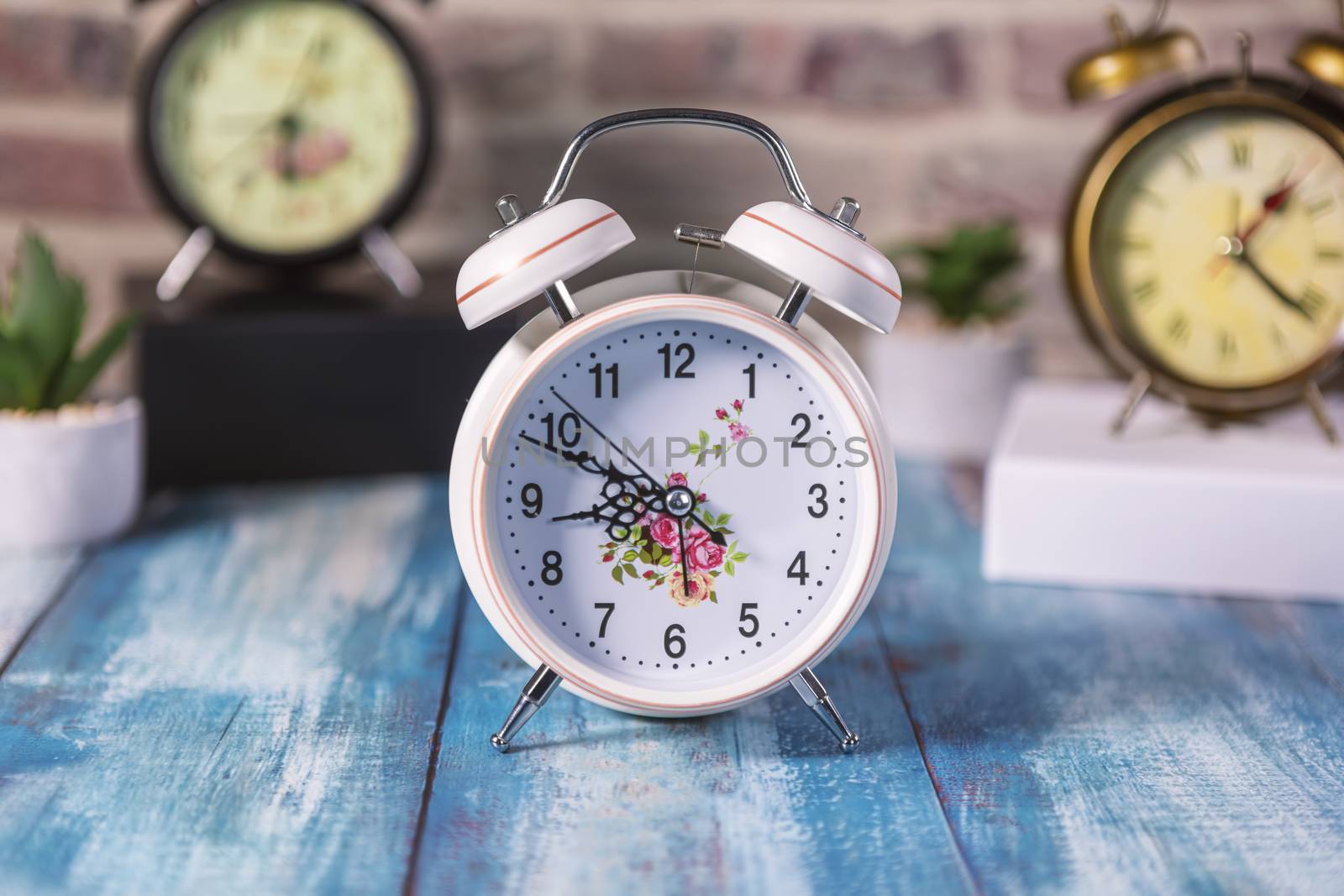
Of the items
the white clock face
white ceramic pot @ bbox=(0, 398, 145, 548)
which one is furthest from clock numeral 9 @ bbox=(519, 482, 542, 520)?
white ceramic pot @ bbox=(0, 398, 145, 548)

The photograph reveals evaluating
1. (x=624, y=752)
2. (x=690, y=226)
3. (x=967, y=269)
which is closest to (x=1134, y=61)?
(x=967, y=269)

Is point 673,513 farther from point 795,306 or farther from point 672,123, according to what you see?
point 672,123

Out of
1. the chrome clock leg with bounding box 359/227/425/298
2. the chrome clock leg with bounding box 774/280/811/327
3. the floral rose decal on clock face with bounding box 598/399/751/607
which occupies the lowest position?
the chrome clock leg with bounding box 359/227/425/298

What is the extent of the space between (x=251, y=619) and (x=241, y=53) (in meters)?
0.72

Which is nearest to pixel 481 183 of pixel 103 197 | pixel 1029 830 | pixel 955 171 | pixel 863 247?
pixel 103 197

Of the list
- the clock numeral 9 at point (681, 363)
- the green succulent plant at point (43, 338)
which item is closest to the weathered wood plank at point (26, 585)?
the green succulent plant at point (43, 338)

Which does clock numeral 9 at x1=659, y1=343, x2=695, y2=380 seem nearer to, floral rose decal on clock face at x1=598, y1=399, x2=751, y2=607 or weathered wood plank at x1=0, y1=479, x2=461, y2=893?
floral rose decal on clock face at x1=598, y1=399, x2=751, y2=607

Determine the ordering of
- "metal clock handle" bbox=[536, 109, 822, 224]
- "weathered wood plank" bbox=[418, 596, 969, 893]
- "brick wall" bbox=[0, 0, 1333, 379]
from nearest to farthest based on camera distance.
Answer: "weathered wood plank" bbox=[418, 596, 969, 893] → "metal clock handle" bbox=[536, 109, 822, 224] → "brick wall" bbox=[0, 0, 1333, 379]

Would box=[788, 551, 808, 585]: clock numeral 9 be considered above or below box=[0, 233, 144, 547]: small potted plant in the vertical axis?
above

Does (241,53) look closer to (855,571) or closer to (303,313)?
(303,313)

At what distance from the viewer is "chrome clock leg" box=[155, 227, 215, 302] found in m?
1.59

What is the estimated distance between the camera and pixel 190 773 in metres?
0.93

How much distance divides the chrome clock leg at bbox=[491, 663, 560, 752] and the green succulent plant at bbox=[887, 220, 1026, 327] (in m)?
0.84

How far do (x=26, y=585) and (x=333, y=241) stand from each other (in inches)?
21.6
